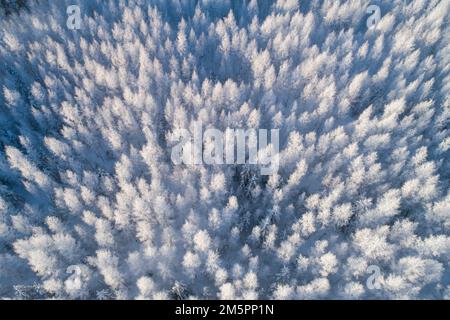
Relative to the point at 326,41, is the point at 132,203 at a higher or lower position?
lower

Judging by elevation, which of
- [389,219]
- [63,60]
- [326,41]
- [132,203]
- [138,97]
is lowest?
[389,219]

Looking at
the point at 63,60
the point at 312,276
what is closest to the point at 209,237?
the point at 312,276

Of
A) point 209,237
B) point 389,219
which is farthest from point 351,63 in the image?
point 209,237

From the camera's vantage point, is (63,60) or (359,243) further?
(63,60)

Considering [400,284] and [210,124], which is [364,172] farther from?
[210,124]

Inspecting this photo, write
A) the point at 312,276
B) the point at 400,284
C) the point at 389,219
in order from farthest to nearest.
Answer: the point at 389,219
the point at 312,276
the point at 400,284

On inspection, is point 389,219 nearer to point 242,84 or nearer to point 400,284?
point 400,284

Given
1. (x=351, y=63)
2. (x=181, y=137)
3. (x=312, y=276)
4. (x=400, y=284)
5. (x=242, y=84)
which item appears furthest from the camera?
(x=351, y=63)
